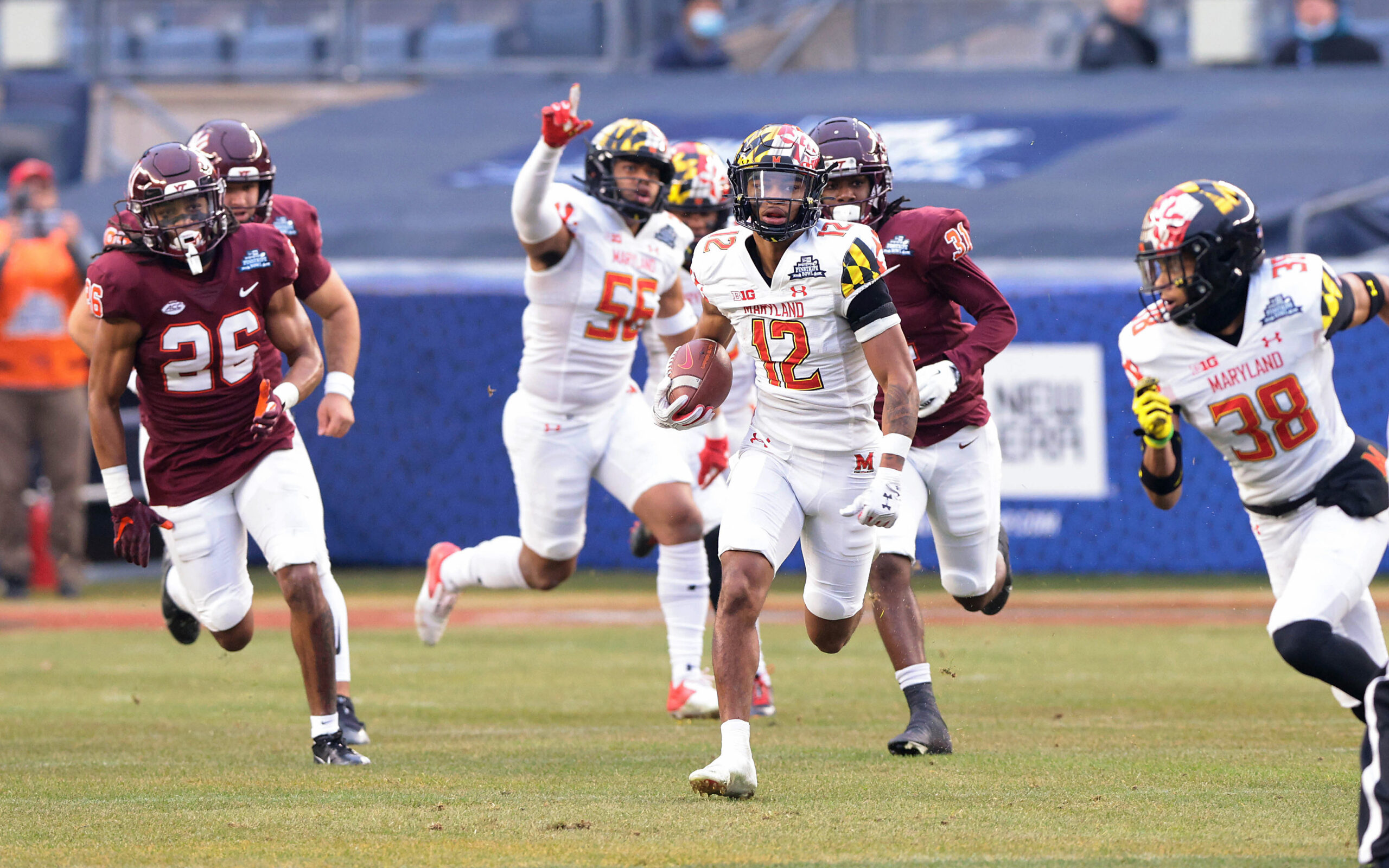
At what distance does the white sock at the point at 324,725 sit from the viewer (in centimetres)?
589

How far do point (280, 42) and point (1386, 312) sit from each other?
14023mm

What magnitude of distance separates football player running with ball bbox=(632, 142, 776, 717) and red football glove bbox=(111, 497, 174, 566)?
2.14 meters

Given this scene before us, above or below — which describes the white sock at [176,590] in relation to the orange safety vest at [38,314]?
above

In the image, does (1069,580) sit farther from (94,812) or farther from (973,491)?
(94,812)

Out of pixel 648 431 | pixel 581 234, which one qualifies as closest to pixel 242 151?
pixel 581 234

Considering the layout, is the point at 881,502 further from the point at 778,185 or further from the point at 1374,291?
the point at 1374,291

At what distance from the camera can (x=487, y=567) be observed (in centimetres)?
764

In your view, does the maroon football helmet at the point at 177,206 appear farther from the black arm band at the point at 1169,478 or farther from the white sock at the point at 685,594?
the black arm band at the point at 1169,478

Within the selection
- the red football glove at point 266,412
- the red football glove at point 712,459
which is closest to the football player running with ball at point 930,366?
the red football glove at point 712,459

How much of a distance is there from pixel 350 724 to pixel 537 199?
1.96 meters

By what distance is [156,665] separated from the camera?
353 inches

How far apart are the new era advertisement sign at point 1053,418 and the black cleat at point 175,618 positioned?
6452 mm

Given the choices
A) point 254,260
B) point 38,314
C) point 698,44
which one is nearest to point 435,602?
point 254,260

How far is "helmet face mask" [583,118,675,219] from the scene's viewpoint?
7.24 metres
